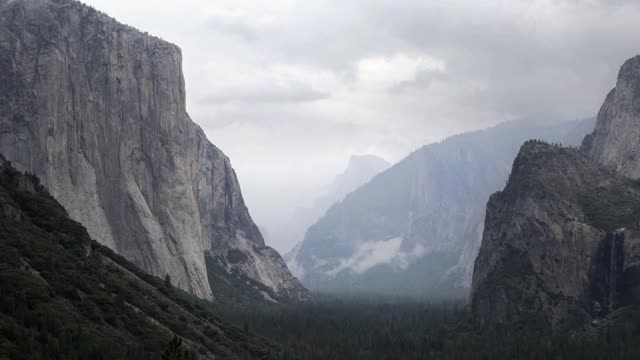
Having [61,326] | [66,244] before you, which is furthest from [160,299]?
[61,326]

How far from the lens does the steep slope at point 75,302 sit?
360ft

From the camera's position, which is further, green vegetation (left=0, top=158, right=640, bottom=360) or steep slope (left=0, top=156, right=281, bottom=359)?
green vegetation (left=0, top=158, right=640, bottom=360)

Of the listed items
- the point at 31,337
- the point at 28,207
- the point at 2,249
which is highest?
the point at 28,207

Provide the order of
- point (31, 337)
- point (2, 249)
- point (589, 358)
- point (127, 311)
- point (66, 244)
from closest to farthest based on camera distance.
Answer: point (31, 337)
point (2, 249)
point (127, 311)
point (66, 244)
point (589, 358)

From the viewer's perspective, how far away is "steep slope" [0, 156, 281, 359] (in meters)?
110

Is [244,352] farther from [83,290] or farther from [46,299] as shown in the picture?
[46,299]

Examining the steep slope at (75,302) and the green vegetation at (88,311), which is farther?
the green vegetation at (88,311)

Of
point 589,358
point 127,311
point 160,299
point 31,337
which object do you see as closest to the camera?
point 31,337

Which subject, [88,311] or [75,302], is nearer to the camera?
[88,311]

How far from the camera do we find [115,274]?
160750mm

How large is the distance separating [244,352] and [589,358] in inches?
3057

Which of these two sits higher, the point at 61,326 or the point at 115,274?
the point at 115,274

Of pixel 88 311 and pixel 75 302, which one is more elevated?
pixel 75 302

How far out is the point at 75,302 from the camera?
129m
